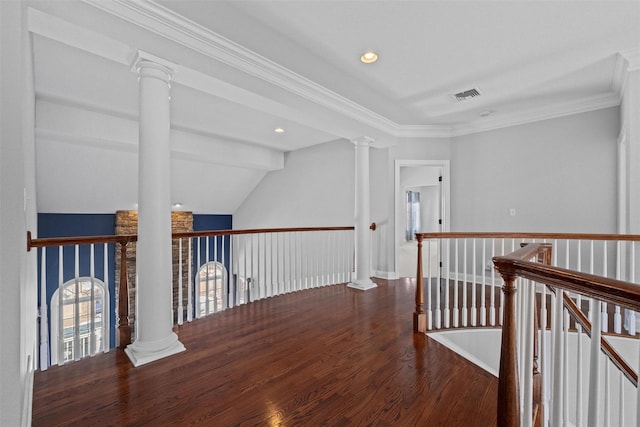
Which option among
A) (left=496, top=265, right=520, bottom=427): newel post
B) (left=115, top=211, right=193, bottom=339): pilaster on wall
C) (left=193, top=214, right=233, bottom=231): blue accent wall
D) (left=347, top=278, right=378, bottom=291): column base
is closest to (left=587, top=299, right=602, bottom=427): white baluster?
(left=496, top=265, right=520, bottom=427): newel post

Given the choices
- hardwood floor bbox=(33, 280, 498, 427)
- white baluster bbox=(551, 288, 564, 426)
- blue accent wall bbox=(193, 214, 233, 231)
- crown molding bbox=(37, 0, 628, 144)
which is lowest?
hardwood floor bbox=(33, 280, 498, 427)

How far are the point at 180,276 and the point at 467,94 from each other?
13.0 ft

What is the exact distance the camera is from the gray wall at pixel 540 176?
145 inches

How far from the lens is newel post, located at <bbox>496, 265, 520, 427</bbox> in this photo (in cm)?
119

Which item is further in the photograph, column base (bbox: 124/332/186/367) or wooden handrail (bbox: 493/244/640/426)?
column base (bbox: 124/332/186/367)

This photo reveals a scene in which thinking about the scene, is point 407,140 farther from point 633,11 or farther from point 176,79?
point 176,79

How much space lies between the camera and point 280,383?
1974mm

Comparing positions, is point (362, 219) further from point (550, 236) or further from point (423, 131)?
point (550, 236)

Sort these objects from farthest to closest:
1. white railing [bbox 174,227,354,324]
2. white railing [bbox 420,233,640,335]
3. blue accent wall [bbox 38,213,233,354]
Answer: blue accent wall [bbox 38,213,233,354] → white railing [bbox 174,227,354,324] → white railing [bbox 420,233,640,335]

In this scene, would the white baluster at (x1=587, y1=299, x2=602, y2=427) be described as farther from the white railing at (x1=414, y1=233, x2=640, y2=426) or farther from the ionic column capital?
the ionic column capital

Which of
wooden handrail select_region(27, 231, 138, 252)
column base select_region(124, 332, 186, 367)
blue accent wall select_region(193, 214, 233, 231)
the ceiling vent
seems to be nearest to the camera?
wooden handrail select_region(27, 231, 138, 252)

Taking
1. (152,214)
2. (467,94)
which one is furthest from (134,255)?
(467,94)

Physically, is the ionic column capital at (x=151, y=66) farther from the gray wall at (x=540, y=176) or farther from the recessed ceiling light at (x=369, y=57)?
the gray wall at (x=540, y=176)

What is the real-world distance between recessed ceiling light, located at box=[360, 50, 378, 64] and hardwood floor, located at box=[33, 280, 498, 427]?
8.63 feet
